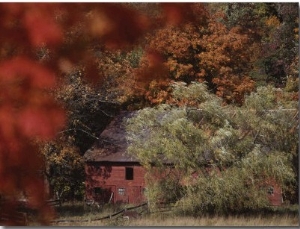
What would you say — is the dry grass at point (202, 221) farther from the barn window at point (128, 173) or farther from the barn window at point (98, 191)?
the barn window at point (128, 173)

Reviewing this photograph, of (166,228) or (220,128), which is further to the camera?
(220,128)

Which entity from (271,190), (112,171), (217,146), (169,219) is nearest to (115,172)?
(112,171)

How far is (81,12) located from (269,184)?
1.96m

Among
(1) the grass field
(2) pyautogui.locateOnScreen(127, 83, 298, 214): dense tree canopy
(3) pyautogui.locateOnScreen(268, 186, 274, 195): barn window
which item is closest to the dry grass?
(1) the grass field

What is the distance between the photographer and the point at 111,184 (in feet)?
12.3

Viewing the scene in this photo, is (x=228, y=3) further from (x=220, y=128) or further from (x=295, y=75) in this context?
(x=220, y=128)

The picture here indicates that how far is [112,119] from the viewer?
395cm

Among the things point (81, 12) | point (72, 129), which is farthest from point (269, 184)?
point (81, 12)

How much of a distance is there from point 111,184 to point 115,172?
3.5 inches

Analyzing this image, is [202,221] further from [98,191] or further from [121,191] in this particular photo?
[98,191]

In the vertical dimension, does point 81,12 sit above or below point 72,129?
above

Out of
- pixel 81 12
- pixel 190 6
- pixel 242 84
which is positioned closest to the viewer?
pixel 81 12

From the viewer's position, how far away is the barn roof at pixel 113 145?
3760 mm

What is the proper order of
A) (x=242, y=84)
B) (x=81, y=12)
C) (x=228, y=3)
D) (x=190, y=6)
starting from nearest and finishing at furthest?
(x=81, y=12) < (x=190, y=6) < (x=228, y=3) < (x=242, y=84)
